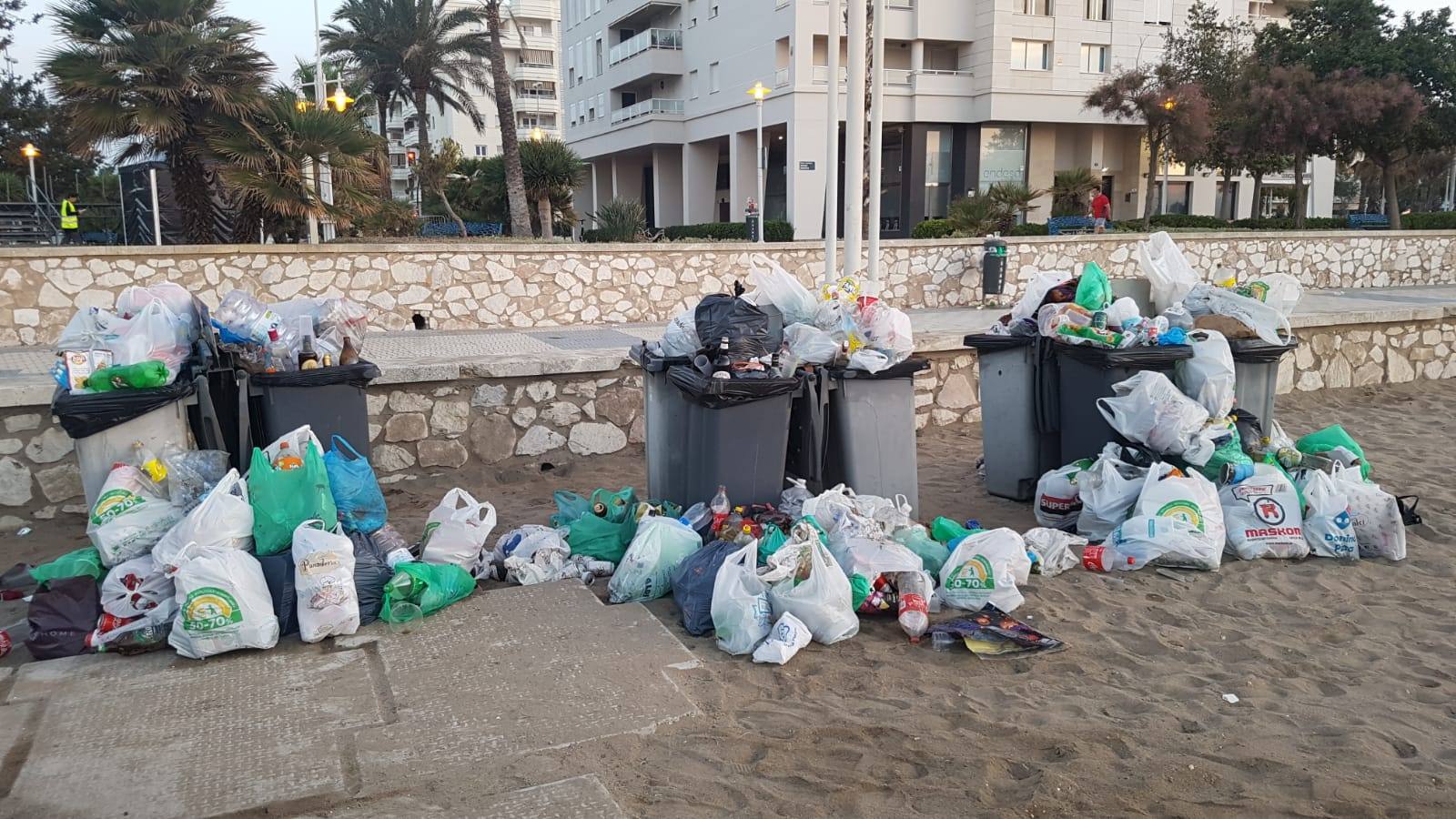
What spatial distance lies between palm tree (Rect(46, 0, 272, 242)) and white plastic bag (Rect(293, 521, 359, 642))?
9968 mm

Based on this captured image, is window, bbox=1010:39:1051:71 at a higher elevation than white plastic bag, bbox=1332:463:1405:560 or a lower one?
higher

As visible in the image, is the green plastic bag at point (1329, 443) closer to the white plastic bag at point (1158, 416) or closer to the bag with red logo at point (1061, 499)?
the white plastic bag at point (1158, 416)

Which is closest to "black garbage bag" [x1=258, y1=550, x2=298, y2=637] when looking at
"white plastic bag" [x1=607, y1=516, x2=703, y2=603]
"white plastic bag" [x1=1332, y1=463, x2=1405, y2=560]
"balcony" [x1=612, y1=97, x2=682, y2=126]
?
"white plastic bag" [x1=607, y1=516, x2=703, y2=603]

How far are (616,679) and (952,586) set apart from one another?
5.23 feet

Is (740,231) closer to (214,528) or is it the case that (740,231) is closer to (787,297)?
(787,297)

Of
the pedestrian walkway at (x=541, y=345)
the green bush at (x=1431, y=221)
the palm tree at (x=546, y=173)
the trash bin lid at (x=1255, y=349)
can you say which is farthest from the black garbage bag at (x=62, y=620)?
the green bush at (x=1431, y=221)

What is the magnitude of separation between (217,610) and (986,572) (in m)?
3.10

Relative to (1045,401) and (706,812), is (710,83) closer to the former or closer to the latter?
(1045,401)

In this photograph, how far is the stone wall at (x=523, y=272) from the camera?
9.64 meters

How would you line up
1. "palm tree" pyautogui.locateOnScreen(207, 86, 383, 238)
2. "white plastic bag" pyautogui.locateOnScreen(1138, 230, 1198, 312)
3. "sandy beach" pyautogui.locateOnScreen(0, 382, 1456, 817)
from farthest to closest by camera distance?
"palm tree" pyautogui.locateOnScreen(207, 86, 383, 238), "white plastic bag" pyautogui.locateOnScreen(1138, 230, 1198, 312), "sandy beach" pyautogui.locateOnScreen(0, 382, 1456, 817)

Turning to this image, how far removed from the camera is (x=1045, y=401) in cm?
607

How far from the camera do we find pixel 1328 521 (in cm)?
504

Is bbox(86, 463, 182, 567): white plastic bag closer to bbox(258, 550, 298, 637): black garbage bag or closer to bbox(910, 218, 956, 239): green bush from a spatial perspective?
bbox(258, 550, 298, 637): black garbage bag

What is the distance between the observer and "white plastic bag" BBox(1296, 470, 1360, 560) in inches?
197
